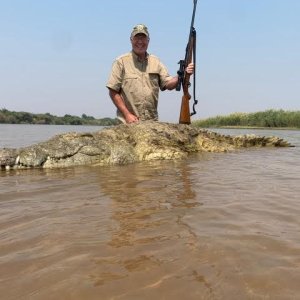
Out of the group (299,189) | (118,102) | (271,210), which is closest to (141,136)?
(118,102)

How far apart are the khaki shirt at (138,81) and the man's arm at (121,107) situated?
0.09m

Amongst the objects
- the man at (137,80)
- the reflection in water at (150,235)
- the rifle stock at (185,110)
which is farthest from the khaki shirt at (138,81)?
the reflection in water at (150,235)

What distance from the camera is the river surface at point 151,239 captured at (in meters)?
1.56

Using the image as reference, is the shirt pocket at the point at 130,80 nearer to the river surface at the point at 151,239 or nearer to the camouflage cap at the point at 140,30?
the camouflage cap at the point at 140,30

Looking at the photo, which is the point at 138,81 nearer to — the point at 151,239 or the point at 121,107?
the point at 121,107

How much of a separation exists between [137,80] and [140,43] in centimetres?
60

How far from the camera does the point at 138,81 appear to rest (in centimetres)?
667

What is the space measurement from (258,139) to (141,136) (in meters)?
3.86

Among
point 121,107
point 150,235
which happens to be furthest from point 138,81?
point 150,235

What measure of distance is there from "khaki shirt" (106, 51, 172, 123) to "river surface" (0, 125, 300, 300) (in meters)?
2.84

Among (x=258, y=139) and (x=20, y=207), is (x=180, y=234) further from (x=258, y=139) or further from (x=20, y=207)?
(x=258, y=139)

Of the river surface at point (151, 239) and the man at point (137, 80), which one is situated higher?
the man at point (137, 80)

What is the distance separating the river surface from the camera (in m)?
1.56

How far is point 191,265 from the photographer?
1759mm
